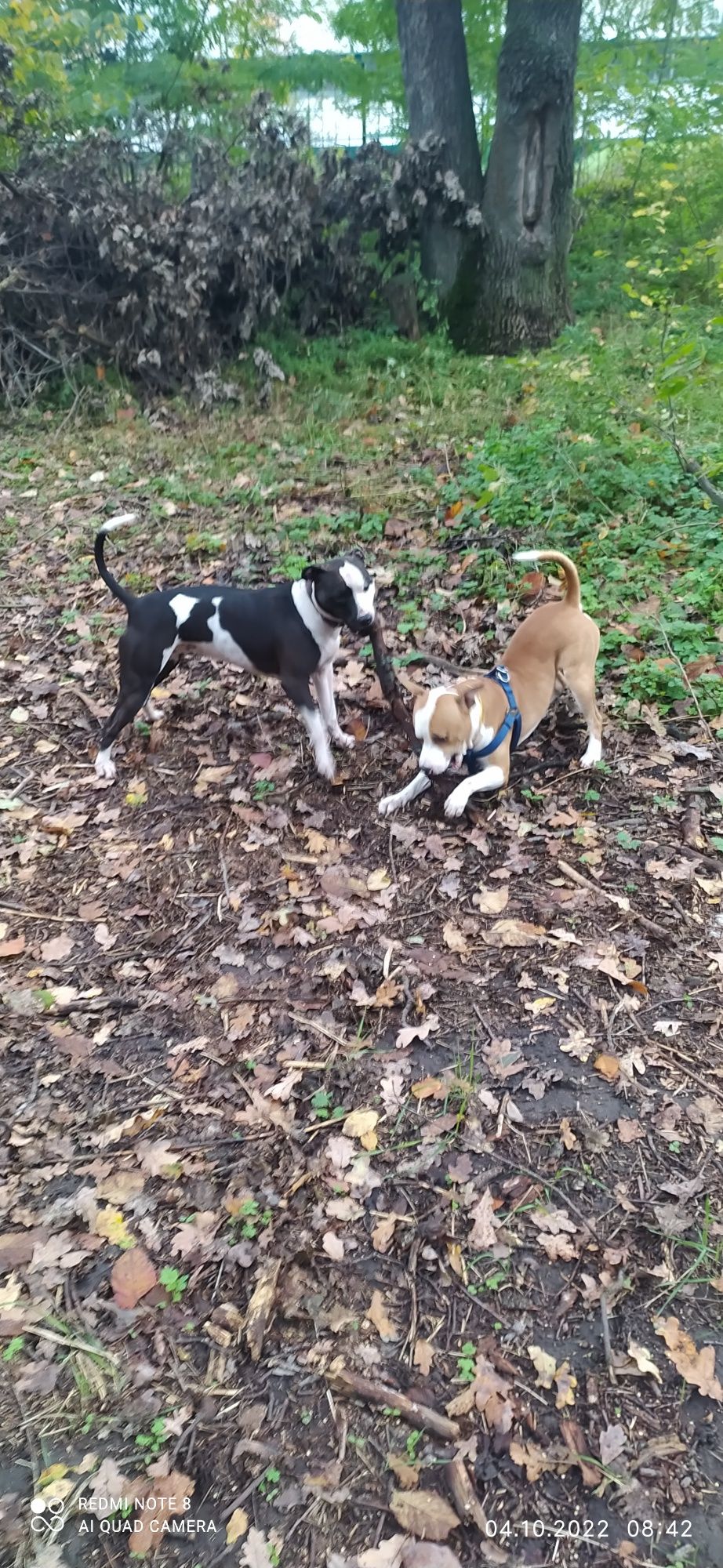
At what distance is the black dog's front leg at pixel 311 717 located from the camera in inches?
185

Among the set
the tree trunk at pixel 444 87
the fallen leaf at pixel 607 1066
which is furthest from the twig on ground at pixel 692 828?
the tree trunk at pixel 444 87

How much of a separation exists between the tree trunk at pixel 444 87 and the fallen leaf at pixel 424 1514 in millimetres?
11041

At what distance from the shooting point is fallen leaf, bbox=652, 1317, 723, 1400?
2303mm

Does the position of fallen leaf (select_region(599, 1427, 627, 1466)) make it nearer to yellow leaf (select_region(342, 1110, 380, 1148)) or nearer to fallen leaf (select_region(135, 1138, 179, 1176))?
yellow leaf (select_region(342, 1110, 380, 1148))

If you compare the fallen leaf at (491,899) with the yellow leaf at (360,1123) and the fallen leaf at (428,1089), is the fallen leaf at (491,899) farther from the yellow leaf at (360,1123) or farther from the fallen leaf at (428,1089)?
the yellow leaf at (360,1123)

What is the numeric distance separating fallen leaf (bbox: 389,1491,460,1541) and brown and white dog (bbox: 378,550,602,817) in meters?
2.70

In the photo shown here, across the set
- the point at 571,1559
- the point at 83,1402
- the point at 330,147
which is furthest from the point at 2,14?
the point at 571,1559

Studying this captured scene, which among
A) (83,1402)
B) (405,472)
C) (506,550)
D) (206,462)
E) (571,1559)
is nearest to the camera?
(571,1559)

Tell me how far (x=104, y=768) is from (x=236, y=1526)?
371 cm

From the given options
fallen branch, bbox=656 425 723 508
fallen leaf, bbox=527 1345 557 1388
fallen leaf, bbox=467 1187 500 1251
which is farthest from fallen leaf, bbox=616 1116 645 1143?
fallen branch, bbox=656 425 723 508

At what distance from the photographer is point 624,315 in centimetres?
1047

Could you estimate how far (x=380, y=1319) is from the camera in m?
2.54

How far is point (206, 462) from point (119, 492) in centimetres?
92

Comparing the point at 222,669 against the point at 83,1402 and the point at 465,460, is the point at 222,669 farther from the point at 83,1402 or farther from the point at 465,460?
the point at 83,1402
